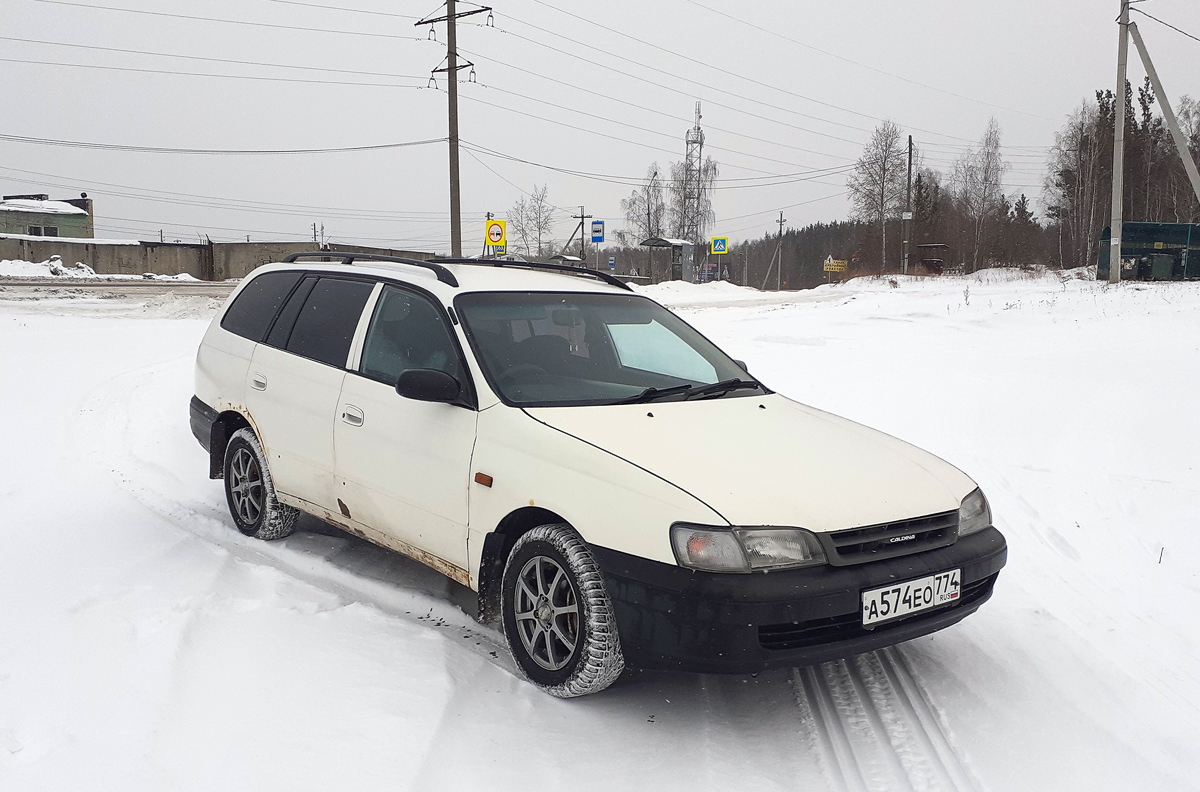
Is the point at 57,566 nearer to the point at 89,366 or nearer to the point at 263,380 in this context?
the point at 263,380

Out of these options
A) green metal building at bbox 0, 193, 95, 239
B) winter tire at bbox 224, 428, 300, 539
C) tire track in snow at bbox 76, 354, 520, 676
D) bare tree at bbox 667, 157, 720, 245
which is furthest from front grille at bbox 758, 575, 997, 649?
green metal building at bbox 0, 193, 95, 239

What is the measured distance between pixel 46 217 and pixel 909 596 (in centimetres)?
7861

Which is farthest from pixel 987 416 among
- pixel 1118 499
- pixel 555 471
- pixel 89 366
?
pixel 89 366

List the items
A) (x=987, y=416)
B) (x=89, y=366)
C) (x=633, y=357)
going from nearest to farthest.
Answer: (x=633, y=357)
(x=987, y=416)
(x=89, y=366)

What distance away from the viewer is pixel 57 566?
13.8 feet

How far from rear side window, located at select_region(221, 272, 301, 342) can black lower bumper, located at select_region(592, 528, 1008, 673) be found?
3114 millimetres

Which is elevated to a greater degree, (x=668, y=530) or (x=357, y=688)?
(x=668, y=530)

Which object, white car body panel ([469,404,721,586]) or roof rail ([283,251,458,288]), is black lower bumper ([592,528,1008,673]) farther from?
roof rail ([283,251,458,288])

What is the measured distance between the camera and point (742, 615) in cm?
270

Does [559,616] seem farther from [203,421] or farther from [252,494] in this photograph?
[203,421]

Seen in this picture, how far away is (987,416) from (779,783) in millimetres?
6110

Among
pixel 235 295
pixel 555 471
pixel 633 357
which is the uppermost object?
pixel 235 295

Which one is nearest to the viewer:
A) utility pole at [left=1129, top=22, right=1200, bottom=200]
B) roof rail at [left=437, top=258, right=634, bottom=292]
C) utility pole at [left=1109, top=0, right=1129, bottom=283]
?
roof rail at [left=437, top=258, right=634, bottom=292]

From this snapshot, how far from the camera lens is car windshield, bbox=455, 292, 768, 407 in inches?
145
